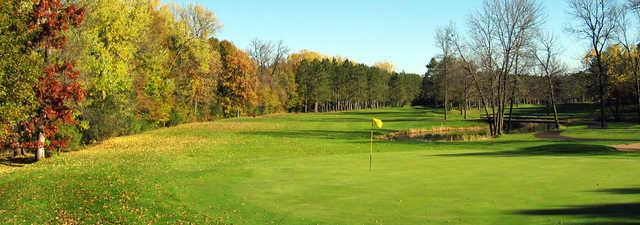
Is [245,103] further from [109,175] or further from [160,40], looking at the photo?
[109,175]

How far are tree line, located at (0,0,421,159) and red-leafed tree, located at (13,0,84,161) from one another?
2.2 inches

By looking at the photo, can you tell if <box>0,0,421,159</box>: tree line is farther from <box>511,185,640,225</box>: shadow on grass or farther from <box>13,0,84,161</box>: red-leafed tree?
<box>511,185,640,225</box>: shadow on grass

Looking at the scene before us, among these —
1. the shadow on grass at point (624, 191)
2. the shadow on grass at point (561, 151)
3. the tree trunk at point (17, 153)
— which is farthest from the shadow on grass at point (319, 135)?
the shadow on grass at point (624, 191)

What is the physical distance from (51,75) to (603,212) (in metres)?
27.4

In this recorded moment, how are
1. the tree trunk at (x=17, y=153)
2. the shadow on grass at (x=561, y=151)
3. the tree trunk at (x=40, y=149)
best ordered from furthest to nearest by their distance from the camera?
the tree trunk at (x=17, y=153), the tree trunk at (x=40, y=149), the shadow on grass at (x=561, y=151)

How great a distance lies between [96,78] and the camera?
37969mm

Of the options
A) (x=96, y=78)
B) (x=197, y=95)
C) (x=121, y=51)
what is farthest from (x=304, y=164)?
(x=197, y=95)

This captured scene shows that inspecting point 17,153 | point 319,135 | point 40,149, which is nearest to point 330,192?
point 40,149

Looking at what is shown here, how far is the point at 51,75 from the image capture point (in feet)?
91.5

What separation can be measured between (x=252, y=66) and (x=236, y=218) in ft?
296

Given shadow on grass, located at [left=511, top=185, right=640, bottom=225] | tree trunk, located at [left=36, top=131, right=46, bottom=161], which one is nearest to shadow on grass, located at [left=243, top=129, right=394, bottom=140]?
tree trunk, located at [left=36, top=131, right=46, bottom=161]

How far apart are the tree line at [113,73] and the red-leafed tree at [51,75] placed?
6 cm

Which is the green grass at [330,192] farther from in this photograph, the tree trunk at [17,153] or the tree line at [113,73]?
the tree trunk at [17,153]

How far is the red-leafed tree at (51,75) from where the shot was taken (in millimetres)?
27812
